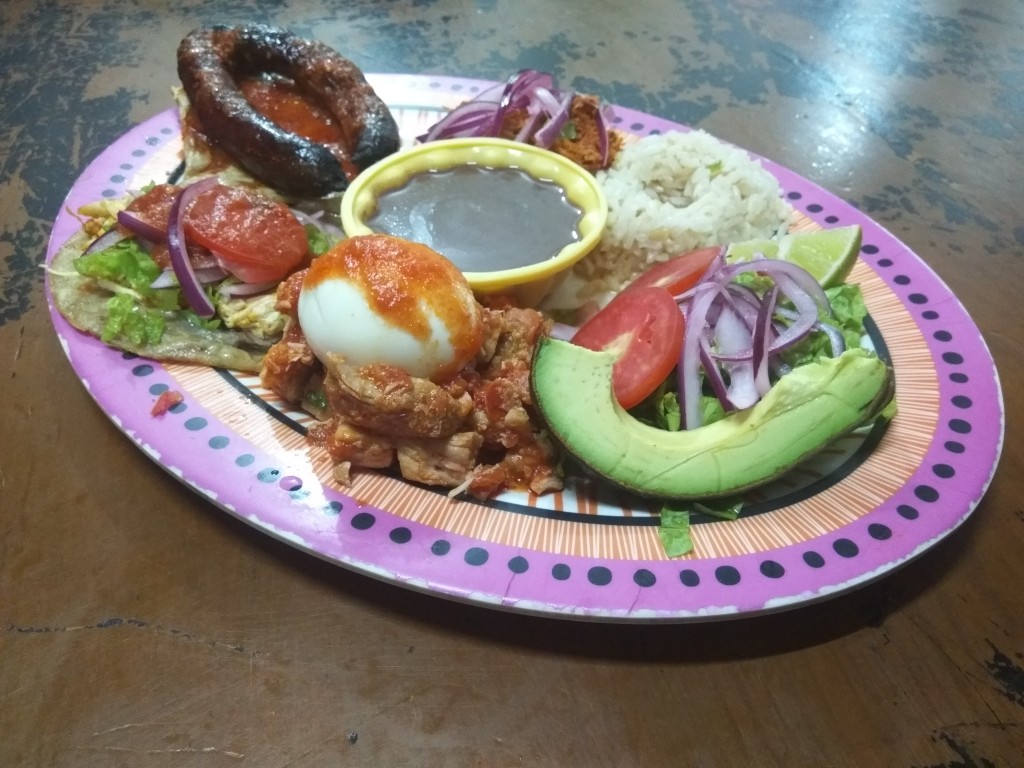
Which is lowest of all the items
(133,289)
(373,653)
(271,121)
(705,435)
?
(373,653)

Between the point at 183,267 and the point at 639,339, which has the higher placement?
the point at 639,339

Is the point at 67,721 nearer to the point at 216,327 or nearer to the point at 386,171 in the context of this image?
the point at 216,327

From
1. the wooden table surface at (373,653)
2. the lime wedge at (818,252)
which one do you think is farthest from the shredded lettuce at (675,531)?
the lime wedge at (818,252)

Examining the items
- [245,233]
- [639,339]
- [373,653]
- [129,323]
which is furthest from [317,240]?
[373,653]

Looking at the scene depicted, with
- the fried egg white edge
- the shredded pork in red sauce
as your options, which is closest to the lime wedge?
the shredded pork in red sauce

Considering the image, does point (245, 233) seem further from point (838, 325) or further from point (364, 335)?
point (838, 325)

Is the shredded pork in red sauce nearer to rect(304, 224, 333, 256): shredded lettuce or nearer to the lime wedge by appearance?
rect(304, 224, 333, 256): shredded lettuce
